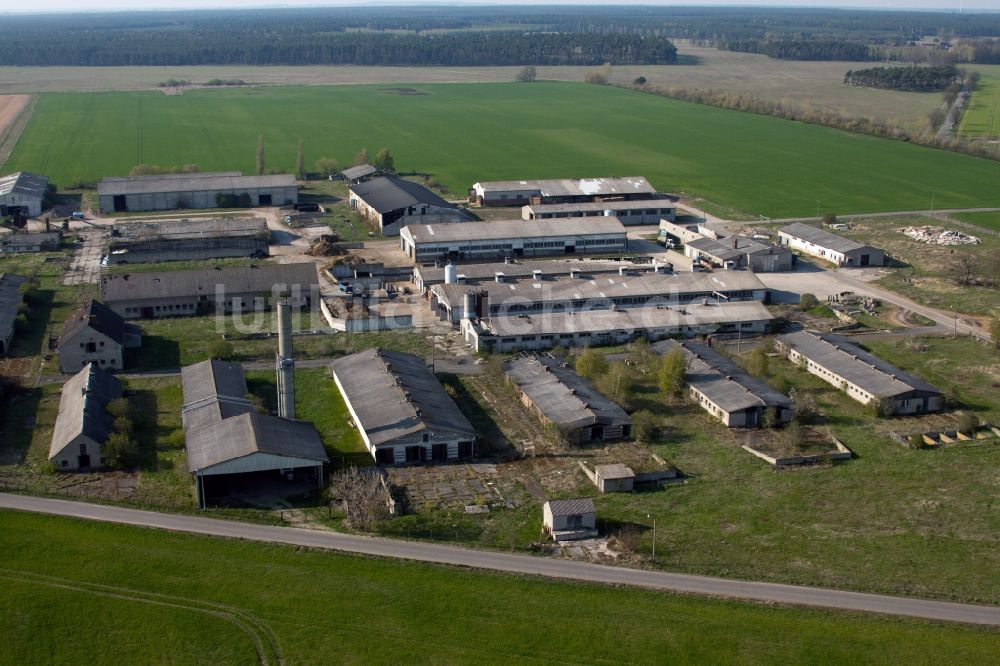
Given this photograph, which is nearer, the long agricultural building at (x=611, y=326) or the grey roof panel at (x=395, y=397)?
the grey roof panel at (x=395, y=397)

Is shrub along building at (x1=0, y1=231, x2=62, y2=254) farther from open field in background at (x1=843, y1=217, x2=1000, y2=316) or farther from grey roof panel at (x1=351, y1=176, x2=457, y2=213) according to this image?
open field in background at (x1=843, y1=217, x2=1000, y2=316)

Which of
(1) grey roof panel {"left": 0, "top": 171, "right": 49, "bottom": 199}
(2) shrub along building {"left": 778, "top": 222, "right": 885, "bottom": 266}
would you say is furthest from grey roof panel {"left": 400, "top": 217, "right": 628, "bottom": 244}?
(1) grey roof panel {"left": 0, "top": 171, "right": 49, "bottom": 199}

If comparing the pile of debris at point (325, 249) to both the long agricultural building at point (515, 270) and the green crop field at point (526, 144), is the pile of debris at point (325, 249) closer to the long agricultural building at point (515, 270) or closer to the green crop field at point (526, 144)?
the long agricultural building at point (515, 270)

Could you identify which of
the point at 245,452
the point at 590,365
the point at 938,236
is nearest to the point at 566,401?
the point at 590,365

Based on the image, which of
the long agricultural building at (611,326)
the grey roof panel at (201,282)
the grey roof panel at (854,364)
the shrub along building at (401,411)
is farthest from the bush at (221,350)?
the grey roof panel at (854,364)

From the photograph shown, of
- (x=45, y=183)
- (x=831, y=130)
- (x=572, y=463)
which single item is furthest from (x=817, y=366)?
(x=831, y=130)

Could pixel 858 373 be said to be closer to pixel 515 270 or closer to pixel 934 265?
pixel 515 270
